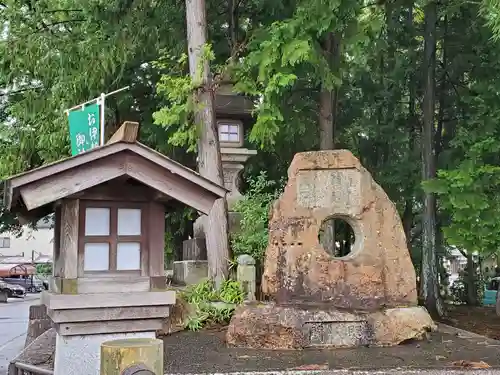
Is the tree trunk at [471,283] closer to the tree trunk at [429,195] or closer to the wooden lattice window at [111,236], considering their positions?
the tree trunk at [429,195]

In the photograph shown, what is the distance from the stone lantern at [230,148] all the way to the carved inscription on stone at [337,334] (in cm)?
470

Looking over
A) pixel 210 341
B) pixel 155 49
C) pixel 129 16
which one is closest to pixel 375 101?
pixel 155 49

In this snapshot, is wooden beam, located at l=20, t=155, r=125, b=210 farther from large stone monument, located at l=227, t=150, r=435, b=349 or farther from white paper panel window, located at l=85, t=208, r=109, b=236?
large stone monument, located at l=227, t=150, r=435, b=349

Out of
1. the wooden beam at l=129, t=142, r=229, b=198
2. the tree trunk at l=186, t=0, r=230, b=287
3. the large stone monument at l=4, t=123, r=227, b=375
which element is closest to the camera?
the large stone monument at l=4, t=123, r=227, b=375

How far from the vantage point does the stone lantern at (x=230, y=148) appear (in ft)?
43.3

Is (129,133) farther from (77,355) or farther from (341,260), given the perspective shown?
(341,260)

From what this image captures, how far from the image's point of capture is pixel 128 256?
5.30 meters

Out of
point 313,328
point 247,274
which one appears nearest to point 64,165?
point 313,328

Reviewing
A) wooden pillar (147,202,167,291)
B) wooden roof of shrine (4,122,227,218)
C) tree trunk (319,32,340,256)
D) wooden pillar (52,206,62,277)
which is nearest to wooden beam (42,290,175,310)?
wooden pillar (147,202,167,291)

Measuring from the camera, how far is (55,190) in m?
4.88

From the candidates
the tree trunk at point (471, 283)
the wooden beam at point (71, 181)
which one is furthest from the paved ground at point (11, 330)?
the tree trunk at point (471, 283)

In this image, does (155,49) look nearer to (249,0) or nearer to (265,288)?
(249,0)

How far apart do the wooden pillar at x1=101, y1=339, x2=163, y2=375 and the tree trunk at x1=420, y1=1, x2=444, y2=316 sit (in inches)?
494

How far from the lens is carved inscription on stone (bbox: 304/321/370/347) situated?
857cm
